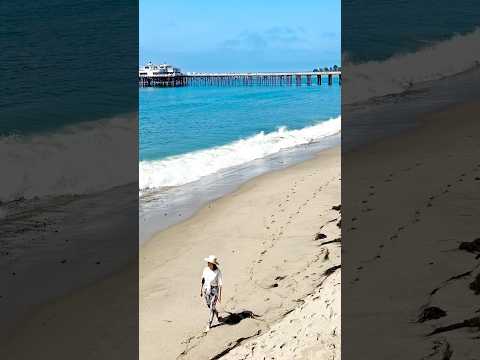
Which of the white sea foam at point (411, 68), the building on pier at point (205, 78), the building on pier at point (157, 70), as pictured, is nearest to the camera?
the white sea foam at point (411, 68)

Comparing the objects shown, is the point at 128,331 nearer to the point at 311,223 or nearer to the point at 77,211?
the point at 311,223

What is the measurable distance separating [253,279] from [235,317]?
0.98 metres

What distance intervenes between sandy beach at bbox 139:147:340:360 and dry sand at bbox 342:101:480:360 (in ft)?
1.00

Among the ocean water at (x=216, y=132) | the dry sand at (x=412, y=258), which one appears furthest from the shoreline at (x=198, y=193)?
the dry sand at (x=412, y=258)

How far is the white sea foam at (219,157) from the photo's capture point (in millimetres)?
13625

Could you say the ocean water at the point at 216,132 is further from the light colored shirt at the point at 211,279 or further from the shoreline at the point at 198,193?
the light colored shirt at the point at 211,279

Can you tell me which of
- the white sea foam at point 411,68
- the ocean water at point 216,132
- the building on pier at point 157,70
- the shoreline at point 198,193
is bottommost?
the shoreline at point 198,193

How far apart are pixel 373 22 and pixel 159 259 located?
32.0 meters

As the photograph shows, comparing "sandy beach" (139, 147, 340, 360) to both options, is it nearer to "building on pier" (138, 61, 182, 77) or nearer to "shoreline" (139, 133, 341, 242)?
"shoreline" (139, 133, 341, 242)

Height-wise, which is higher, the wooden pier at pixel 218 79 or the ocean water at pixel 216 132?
the wooden pier at pixel 218 79

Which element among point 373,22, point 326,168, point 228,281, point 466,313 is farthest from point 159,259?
point 373,22

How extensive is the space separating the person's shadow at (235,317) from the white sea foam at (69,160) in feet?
11.2

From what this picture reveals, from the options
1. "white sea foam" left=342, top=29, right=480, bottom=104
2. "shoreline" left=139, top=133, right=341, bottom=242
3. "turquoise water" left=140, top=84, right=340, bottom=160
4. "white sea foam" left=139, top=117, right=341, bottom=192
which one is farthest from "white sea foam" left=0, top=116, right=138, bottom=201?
"white sea foam" left=342, top=29, right=480, bottom=104

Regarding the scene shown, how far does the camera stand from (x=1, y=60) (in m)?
27.7
